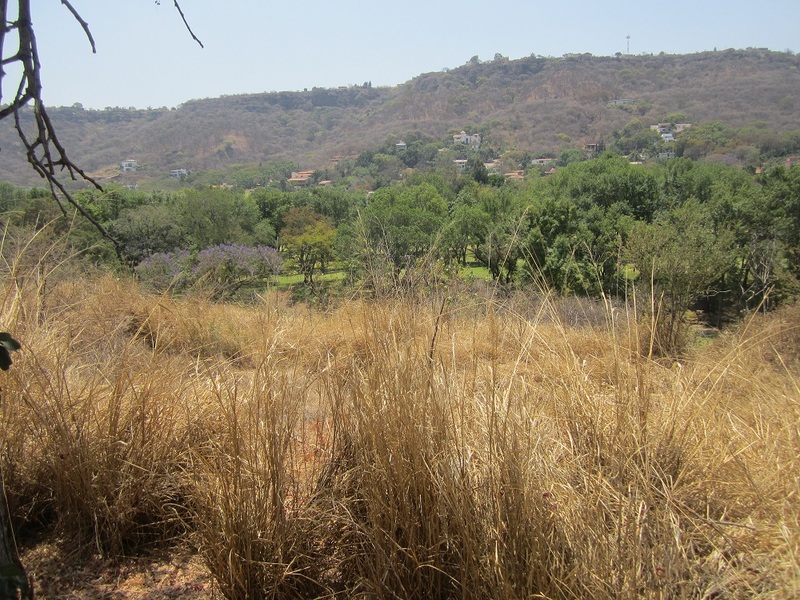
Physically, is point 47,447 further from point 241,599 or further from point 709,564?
point 709,564

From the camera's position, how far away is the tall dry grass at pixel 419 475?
131 cm

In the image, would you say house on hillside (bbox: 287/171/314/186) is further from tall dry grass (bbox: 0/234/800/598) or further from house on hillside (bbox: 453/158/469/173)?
tall dry grass (bbox: 0/234/800/598)

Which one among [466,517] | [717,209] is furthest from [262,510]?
[717,209]

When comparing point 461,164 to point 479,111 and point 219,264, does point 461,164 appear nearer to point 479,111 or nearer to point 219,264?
point 479,111

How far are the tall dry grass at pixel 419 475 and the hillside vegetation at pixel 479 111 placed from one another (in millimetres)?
67495

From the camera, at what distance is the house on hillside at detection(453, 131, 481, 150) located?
3969 inches

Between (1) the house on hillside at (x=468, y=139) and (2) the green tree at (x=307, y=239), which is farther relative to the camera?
(1) the house on hillside at (x=468, y=139)

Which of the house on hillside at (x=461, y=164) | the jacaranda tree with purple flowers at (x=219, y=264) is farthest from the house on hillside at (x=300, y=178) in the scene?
the jacaranda tree with purple flowers at (x=219, y=264)

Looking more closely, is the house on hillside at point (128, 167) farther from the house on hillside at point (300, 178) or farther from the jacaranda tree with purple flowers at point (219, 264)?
the jacaranda tree with purple flowers at point (219, 264)

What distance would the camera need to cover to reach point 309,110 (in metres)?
114

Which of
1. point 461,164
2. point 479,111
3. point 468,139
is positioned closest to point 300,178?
point 461,164

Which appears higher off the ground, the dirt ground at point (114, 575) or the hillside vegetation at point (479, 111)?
the hillside vegetation at point (479, 111)

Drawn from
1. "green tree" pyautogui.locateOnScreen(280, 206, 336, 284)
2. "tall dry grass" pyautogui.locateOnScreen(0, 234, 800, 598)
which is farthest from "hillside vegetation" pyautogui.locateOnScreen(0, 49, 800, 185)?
"tall dry grass" pyautogui.locateOnScreen(0, 234, 800, 598)

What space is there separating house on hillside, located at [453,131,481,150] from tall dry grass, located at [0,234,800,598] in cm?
10142
